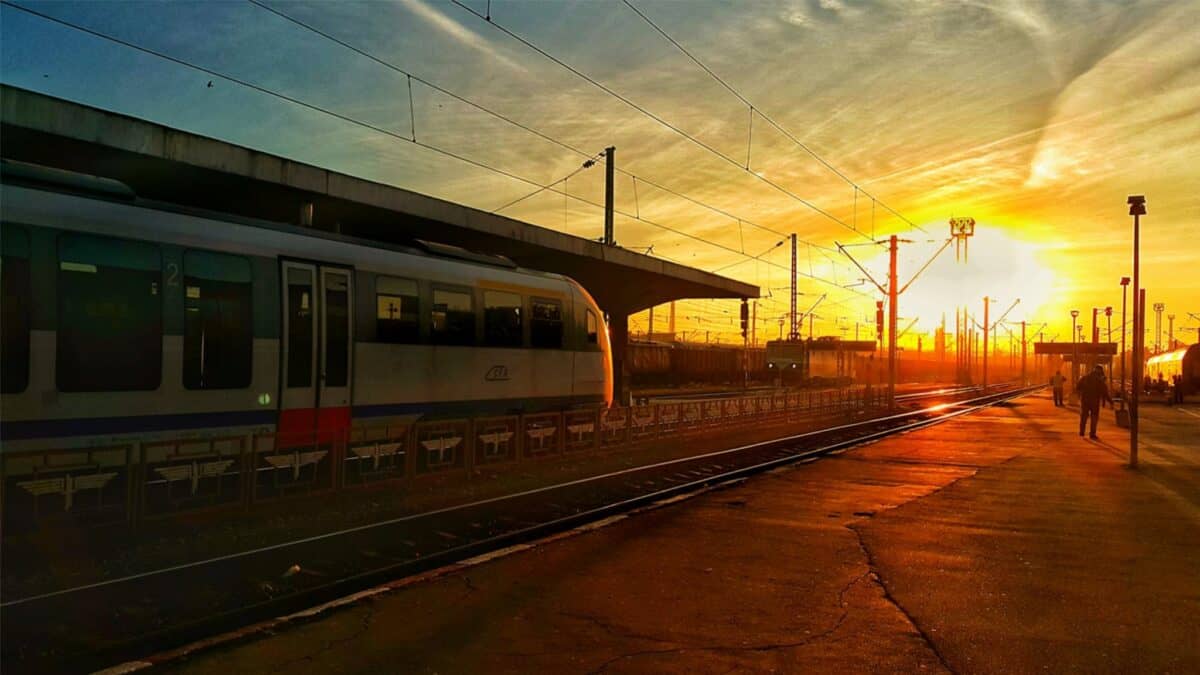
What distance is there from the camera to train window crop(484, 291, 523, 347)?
15547 millimetres

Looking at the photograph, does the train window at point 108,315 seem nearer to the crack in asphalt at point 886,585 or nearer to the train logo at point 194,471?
the train logo at point 194,471

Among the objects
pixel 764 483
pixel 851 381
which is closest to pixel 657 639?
pixel 764 483

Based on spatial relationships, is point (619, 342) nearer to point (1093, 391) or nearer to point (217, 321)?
point (1093, 391)

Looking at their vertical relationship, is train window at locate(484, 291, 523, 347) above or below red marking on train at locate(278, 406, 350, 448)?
above

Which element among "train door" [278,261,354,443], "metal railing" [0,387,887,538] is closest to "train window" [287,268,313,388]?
"train door" [278,261,354,443]

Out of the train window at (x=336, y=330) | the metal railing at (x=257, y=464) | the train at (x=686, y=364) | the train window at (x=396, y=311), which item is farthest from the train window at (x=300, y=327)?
the train at (x=686, y=364)

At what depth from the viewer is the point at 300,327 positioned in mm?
11734

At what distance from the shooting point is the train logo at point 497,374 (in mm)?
15547

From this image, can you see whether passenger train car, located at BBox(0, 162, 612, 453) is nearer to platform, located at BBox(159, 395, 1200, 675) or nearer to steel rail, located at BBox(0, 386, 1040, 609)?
steel rail, located at BBox(0, 386, 1040, 609)

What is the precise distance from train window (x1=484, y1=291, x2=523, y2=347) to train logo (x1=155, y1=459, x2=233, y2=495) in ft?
20.5

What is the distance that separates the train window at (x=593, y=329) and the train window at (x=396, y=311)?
569cm

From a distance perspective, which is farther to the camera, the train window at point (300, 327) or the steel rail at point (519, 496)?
the train window at point (300, 327)

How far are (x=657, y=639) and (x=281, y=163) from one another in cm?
1173

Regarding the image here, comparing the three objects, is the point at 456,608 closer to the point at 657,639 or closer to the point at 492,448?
the point at 657,639
